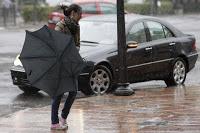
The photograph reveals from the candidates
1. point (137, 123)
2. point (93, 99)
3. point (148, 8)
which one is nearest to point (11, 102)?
point (93, 99)

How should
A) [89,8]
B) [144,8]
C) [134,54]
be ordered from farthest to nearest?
[144,8] → [89,8] → [134,54]

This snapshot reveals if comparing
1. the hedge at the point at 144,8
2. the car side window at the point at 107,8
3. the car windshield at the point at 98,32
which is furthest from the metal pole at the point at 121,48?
the hedge at the point at 144,8

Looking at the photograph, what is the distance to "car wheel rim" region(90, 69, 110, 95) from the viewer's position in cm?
1182

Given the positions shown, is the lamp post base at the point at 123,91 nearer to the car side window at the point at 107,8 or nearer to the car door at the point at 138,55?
the car door at the point at 138,55

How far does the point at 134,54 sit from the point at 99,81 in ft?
3.18

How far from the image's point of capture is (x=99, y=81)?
11922 millimetres

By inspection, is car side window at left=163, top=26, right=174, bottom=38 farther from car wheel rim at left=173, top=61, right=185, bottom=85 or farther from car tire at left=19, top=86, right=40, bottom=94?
car tire at left=19, top=86, right=40, bottom=94

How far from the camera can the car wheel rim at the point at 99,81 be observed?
1182 centimetres

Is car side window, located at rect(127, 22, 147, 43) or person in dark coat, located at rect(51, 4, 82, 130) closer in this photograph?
person in dark coat, located at rect(51, 4, 82, 130)

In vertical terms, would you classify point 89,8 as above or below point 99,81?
above

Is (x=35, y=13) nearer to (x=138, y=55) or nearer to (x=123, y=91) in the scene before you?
(x=138, y=55)

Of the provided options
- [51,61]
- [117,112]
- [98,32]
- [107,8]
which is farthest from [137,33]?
[107,8]

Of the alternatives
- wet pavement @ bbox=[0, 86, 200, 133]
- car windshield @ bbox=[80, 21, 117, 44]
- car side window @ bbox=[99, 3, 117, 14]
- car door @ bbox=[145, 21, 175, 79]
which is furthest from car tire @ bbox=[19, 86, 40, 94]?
car side window @ bbox=[99, 3, 117, 14]

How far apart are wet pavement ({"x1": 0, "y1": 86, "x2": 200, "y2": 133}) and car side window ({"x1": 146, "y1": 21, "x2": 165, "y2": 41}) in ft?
5.93
